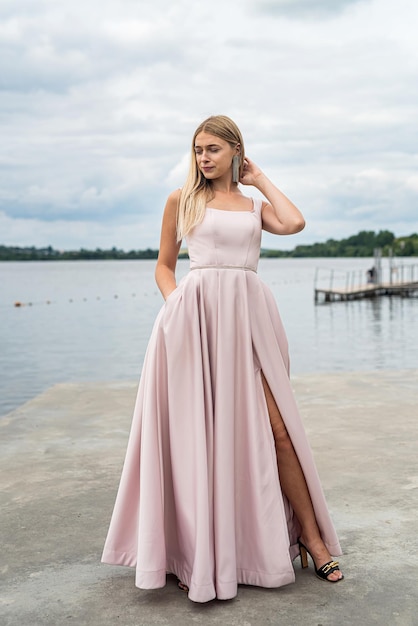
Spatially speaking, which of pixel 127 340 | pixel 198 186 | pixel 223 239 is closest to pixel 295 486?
pixel 223 239

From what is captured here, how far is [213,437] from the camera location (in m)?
3.14

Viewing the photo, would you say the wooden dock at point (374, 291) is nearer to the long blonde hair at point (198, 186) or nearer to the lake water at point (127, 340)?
the lake water at point (127, 340)

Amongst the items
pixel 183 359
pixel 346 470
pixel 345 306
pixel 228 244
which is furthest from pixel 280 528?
pixel 345 306

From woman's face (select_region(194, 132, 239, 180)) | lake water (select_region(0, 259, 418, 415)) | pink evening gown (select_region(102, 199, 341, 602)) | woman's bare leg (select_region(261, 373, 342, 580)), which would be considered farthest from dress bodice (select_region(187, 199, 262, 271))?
lake water (select_region(0, 259, 418, 415))

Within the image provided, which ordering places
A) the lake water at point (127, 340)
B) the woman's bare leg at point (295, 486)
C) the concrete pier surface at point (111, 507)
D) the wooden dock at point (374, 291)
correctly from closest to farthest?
the concrete pier surface at point (111, 507), the woman's bare leg at point (295, 486), the lake water at point (127, 340), the wooden dock at point (374, 291)

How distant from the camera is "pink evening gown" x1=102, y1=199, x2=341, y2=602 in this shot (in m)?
3.10

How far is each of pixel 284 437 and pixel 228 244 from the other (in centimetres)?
77

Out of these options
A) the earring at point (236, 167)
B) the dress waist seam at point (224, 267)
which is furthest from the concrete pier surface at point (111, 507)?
the earring at point (236, 167)

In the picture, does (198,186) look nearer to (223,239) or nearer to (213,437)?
(223,239)

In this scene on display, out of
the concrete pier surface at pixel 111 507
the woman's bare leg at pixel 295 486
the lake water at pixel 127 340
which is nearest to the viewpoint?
the concrete pier surface at pixel 111 507

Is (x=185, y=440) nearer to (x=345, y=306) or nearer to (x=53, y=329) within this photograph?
(x=53, y=329)

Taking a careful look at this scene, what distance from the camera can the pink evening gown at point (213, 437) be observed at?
10.2 feet

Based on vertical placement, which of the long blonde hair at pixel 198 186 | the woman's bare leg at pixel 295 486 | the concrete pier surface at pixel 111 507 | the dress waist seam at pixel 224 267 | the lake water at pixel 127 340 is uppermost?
the long blonde hair at pixel 198 186

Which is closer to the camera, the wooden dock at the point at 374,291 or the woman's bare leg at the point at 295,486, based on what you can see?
the woman's bare leg at the point at 295,486
